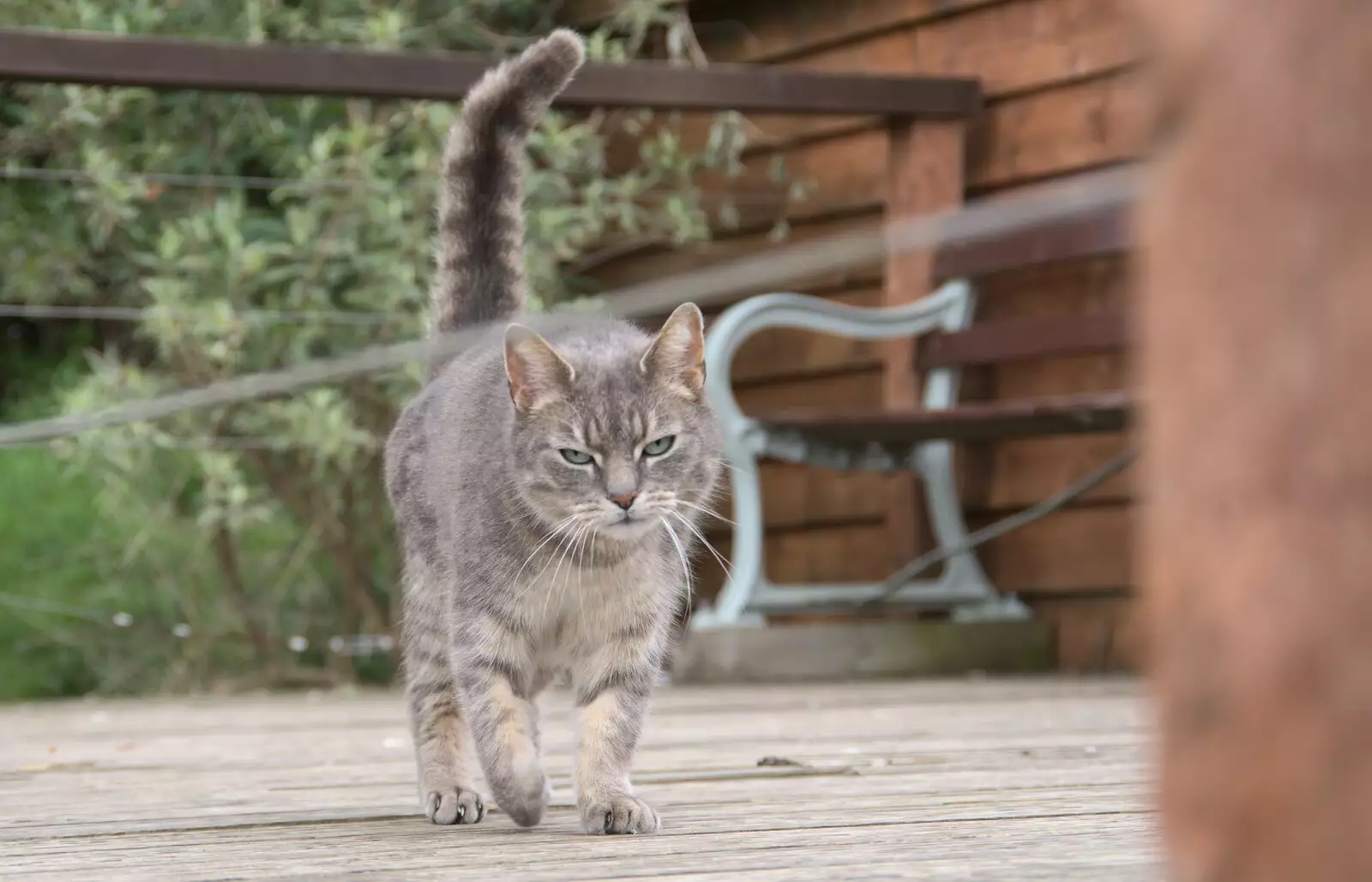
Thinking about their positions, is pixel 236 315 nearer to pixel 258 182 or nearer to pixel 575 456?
pixel 258 182

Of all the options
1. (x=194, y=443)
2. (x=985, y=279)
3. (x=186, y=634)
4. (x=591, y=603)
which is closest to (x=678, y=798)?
(x=591, y=603)

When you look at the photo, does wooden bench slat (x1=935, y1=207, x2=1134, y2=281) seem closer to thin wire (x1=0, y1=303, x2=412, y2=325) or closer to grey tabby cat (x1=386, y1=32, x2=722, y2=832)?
thin wire (x1=0, y1=303, x2=412, y2=325)

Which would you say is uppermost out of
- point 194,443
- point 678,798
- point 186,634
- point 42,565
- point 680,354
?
point 680,354

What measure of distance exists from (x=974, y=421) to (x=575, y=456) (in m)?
1.81

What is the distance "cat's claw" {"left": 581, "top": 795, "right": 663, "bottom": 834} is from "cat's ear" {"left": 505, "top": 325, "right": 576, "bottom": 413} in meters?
0.51

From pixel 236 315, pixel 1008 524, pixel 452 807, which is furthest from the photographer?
pixel 236 315

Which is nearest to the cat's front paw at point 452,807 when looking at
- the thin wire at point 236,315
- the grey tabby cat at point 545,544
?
the grey tabby cat at point 545,544

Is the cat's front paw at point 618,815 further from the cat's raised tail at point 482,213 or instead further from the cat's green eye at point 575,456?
the cat's raised tail at point 482,213

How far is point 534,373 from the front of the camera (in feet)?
7.20

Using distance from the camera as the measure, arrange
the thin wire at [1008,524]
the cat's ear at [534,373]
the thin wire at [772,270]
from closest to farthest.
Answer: the thin wire at [772,270]
the cat's ear at [534,373]
the thin wire at [1008,524]

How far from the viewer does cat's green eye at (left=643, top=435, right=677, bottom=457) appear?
220 cm

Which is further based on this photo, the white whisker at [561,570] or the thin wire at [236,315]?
the thin wire at [236,315]

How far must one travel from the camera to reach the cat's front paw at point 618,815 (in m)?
1.89

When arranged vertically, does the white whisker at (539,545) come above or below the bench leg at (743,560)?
above
